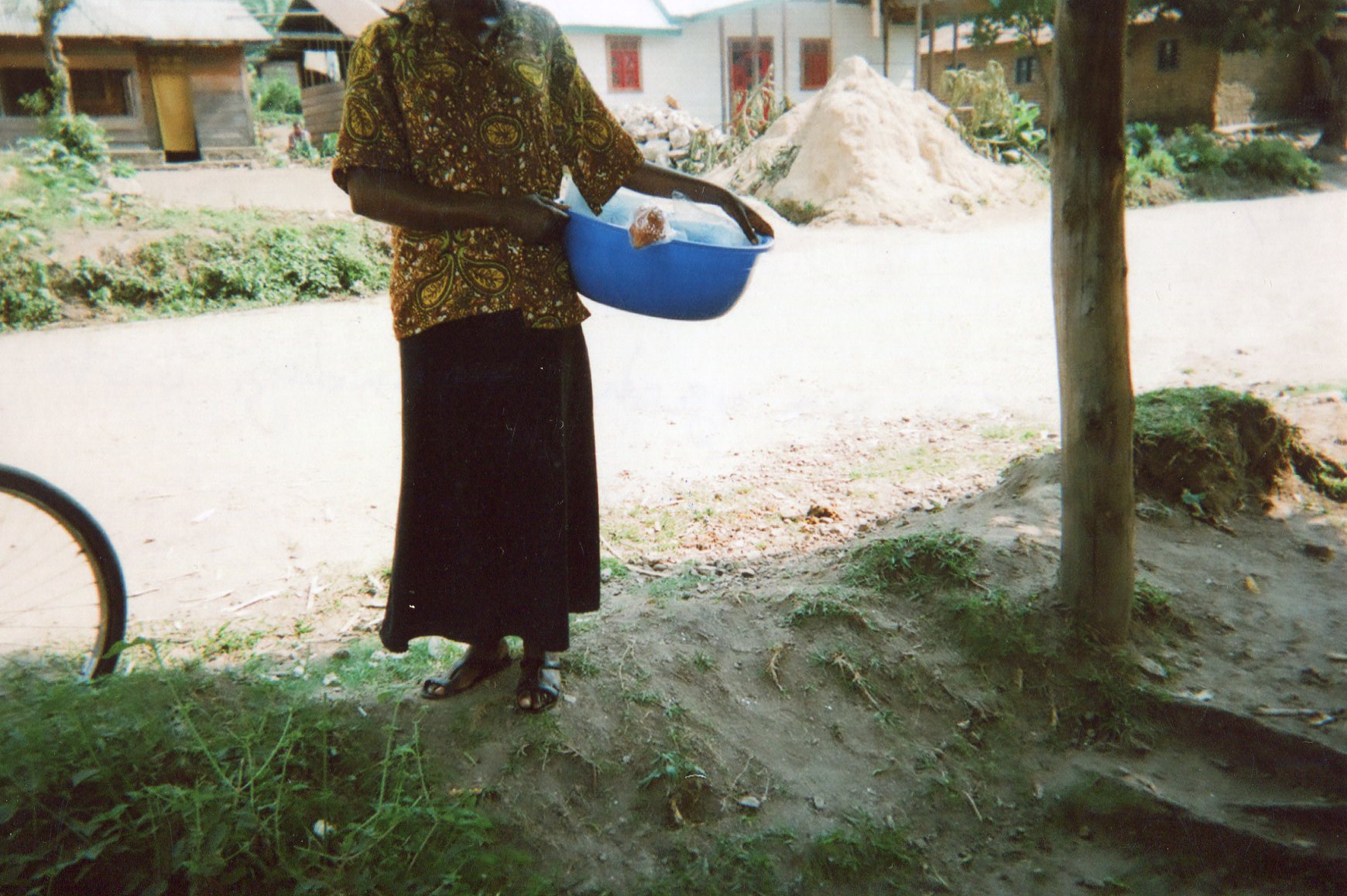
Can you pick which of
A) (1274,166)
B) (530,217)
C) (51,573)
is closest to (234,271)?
(51,573)

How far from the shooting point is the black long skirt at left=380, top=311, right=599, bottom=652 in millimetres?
2262

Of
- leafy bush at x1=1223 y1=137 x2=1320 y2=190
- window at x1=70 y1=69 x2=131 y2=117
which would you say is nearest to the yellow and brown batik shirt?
leafy bush at x1=1223 y1=137 x2=1320 y2=190

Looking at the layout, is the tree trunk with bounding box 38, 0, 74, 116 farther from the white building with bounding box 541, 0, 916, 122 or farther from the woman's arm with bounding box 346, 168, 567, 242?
the woman's arm with bounding box 346, 168, 567, 242

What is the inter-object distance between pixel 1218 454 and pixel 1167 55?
23.4m

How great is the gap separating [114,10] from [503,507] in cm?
2350

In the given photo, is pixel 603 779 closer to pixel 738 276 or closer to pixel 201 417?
pixel 738 276

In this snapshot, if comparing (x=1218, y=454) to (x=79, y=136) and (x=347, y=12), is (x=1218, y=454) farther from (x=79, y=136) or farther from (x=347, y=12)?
(x=347, y=12)

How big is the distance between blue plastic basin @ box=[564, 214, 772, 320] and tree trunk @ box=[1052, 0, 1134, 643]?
3.29 feet

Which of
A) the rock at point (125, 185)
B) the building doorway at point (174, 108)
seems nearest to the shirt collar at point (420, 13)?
the rock at point (125, 185)

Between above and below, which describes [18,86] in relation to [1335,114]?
above

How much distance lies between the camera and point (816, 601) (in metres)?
3.06

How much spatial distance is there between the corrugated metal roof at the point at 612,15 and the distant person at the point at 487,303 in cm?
2031

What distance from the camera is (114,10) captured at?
20609 millimetres

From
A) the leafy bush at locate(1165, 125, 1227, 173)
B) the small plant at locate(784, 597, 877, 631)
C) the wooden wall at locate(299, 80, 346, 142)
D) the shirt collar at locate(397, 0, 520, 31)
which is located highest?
the wooden wall at locate(299, 80, 346, 142)
